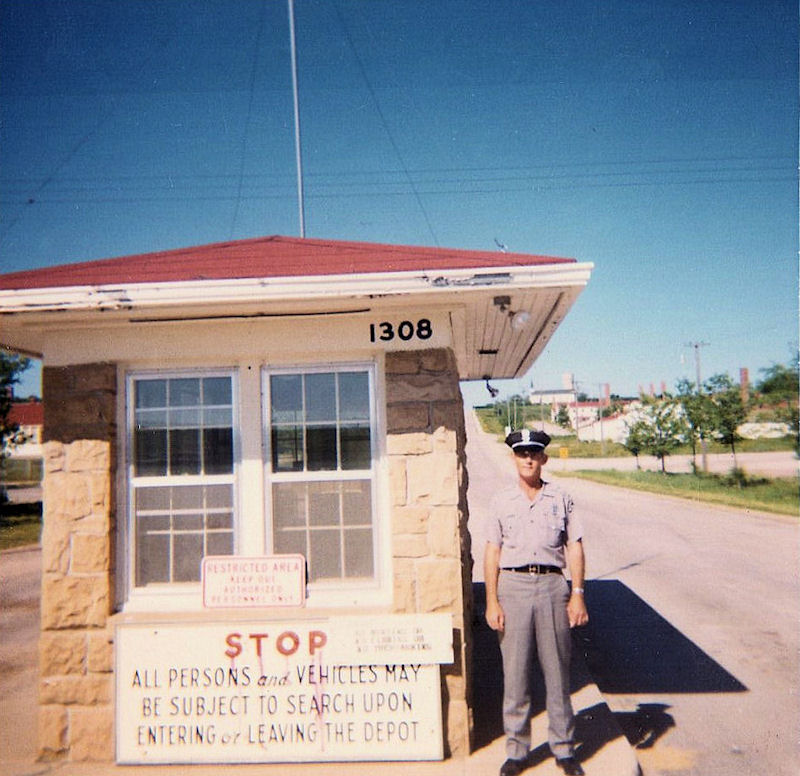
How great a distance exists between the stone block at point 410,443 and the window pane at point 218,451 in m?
1.13

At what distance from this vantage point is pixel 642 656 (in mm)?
6754

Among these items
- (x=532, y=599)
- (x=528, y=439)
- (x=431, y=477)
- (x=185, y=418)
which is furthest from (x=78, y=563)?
(x=528, y=439)

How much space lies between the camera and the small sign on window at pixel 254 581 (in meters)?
4.04

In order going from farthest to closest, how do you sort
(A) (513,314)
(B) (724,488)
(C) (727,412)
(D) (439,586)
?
(C) (727,412) < (B) (724,488) < (A) (513,314) < (D) (439,586)

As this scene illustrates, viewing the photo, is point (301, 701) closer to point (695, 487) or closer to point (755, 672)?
point (755, 672)

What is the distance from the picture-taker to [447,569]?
13.0 ft

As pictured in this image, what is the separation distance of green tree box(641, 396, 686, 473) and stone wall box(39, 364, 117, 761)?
34.7 metres

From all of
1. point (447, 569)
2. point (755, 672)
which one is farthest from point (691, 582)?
point (447, 569)

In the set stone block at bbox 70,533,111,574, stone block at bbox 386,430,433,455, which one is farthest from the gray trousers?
stone block at bbox 70,533,111,574

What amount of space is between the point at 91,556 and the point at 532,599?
2.81m

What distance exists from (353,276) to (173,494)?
78.3 inches

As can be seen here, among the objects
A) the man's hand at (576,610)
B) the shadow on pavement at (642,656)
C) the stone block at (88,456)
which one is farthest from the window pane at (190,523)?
the shadow on pavement at (642,656)

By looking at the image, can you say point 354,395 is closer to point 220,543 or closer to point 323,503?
point 323,503

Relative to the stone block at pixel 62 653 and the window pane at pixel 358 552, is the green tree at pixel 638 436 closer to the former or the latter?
the window pane at pixel 358 552
